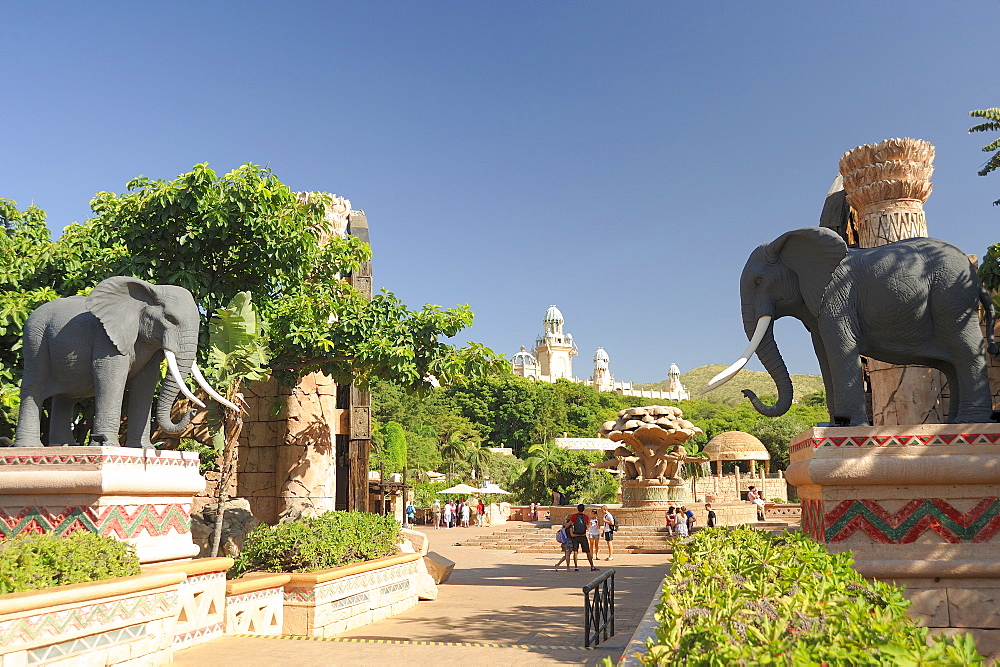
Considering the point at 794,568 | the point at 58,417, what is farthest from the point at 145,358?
the point at 794,568

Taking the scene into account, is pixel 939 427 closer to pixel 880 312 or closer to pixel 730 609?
pixel 880 312

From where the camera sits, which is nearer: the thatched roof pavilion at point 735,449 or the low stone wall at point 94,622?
the low stone wall at point 94,622

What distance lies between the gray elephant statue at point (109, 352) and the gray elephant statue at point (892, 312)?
5.14 meters

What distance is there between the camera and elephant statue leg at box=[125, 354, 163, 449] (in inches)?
299

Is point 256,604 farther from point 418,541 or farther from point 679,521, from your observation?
point 679,521

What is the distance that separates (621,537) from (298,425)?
1252 centimetres

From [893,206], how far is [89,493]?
1213 centimetres

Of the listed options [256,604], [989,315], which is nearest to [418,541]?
[256,604]

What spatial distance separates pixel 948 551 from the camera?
5.13m

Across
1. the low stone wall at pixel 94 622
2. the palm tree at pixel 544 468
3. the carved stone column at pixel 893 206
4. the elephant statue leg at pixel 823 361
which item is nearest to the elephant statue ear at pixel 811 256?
the elephant statue leg at pixel 823 361

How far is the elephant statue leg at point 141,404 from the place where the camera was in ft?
24.9

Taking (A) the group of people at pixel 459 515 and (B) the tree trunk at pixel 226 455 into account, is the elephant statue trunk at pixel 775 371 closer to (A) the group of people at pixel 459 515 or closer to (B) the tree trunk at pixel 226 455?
(B) the tree trunk at pixel 226 455

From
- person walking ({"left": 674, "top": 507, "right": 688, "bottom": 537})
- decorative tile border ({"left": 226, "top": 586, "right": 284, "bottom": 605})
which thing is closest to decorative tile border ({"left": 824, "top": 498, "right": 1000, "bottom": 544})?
decorative tile border ({"left": 226, "top": 586, "right": 284, "bottom": 605})

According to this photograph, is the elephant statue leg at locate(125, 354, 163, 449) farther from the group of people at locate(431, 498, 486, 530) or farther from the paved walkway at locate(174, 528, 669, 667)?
the group of people at locate(431, 498, 486, 530)
